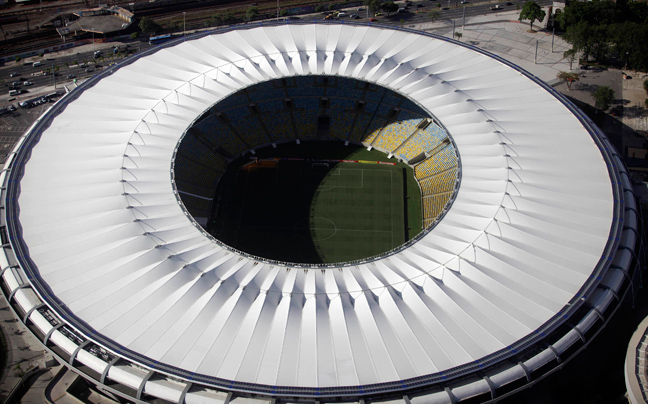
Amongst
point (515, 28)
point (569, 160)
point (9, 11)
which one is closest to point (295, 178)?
point (569, 160)

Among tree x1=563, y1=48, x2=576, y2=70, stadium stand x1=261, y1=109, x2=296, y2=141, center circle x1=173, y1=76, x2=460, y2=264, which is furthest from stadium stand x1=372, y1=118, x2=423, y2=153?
tree x1=563, y1=48, x2=576, y2=70

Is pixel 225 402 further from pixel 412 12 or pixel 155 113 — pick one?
pixel 412 12

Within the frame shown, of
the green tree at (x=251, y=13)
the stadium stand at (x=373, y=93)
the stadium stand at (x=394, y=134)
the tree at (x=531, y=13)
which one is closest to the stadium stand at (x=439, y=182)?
the stadium stand at (x=394, y=134)

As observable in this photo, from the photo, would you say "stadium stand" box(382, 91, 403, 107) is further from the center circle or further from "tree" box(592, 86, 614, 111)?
"tree" box(592, 86, 614, 111)

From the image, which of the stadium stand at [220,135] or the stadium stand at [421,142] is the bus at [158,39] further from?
the stadium stand at [421,142]

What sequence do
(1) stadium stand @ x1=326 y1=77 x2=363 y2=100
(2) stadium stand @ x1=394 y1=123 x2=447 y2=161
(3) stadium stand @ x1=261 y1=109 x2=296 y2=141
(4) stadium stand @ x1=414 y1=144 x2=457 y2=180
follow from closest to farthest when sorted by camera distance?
1. (4) stadium stand @ x1=414 y1=144 x2=457 y2=180
2. (2) stadium stand @ x1=394 y1=123 x2=447 y2=161
3. (1) stadium stand @ x1=326 y1=77 x2=363 y2=100
4. (3) stadium stand @ x1=261 y1=109 x2=296 y2=141

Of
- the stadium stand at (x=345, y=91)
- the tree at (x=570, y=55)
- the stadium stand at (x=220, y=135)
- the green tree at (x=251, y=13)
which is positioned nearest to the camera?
the stadium stand at (x=220, y=135)
